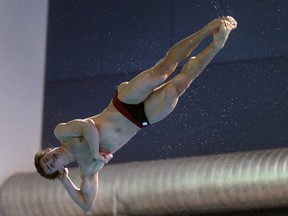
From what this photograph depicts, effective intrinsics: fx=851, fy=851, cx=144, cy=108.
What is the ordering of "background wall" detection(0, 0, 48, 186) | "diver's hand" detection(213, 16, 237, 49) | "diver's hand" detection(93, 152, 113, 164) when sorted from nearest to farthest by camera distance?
"diver's hand" detection(213, 16, 237, 49), "diver's hand" detection(93, 152, 113, 164), "background wall" detection(0, 0, 48, 186)

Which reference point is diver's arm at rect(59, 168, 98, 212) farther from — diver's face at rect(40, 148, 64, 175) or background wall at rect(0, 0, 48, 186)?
background wall at rect(0, 0, 48, 186)

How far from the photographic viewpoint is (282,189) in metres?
7.61

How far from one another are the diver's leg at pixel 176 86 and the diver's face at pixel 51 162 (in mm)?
742

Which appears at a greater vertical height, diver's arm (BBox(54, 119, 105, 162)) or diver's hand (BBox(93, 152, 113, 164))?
diver's arm (BBox(54, 119, 105, 162))

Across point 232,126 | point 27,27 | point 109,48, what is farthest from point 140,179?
point 27,27

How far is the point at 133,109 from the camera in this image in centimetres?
638

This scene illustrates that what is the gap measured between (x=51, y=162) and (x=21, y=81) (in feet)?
12.3

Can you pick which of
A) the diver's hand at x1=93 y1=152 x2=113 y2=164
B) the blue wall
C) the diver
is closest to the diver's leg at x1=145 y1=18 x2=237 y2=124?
the diver

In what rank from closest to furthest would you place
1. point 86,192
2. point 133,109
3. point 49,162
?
1. point 49,162
2. point 133,109
3. point 86,192

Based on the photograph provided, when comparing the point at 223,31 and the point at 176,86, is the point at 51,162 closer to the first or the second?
the point at 176,86

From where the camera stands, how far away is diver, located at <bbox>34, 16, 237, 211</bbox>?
621 centimetres

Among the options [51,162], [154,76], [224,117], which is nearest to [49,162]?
[51,162]

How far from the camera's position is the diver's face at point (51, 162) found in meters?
6.21

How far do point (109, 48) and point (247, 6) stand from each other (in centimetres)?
169
